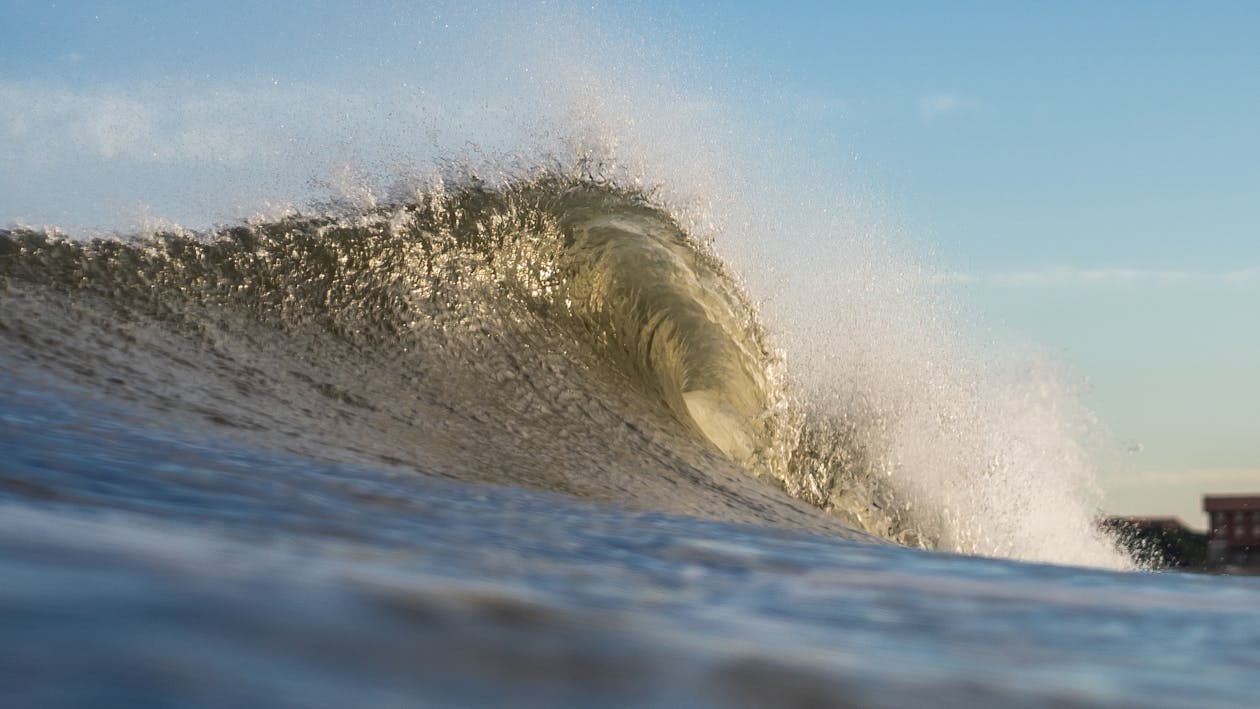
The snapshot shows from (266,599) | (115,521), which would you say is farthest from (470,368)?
(266,599)

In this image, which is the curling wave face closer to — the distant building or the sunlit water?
the sunlit water

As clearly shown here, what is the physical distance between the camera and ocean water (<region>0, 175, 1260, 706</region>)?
0.82m

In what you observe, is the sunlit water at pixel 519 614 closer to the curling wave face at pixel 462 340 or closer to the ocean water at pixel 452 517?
the ocean water at pixel 452 517

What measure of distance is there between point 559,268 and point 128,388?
3.94 m

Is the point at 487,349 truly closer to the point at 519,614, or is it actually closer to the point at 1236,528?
the point at 519,614

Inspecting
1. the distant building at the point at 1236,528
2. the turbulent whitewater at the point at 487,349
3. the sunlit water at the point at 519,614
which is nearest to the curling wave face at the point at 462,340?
the turbulent whitewater at the point at 487,349

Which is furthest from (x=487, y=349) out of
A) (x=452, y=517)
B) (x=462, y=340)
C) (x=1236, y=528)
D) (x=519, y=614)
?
(x=1236, y=528)

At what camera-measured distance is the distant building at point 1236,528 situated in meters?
20.8

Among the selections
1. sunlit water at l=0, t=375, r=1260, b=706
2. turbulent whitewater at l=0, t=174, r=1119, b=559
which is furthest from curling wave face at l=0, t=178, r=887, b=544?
sunlit water at l=0, t=375, r=1260, b=706

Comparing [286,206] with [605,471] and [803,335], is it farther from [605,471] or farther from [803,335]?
[803,335]

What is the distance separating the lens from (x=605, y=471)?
4.93 meters

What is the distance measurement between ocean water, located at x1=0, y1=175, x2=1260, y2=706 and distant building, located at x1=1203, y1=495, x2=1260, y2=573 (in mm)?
15917

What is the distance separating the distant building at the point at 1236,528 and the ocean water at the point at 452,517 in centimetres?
1592

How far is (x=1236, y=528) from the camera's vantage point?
2108 centimetres
